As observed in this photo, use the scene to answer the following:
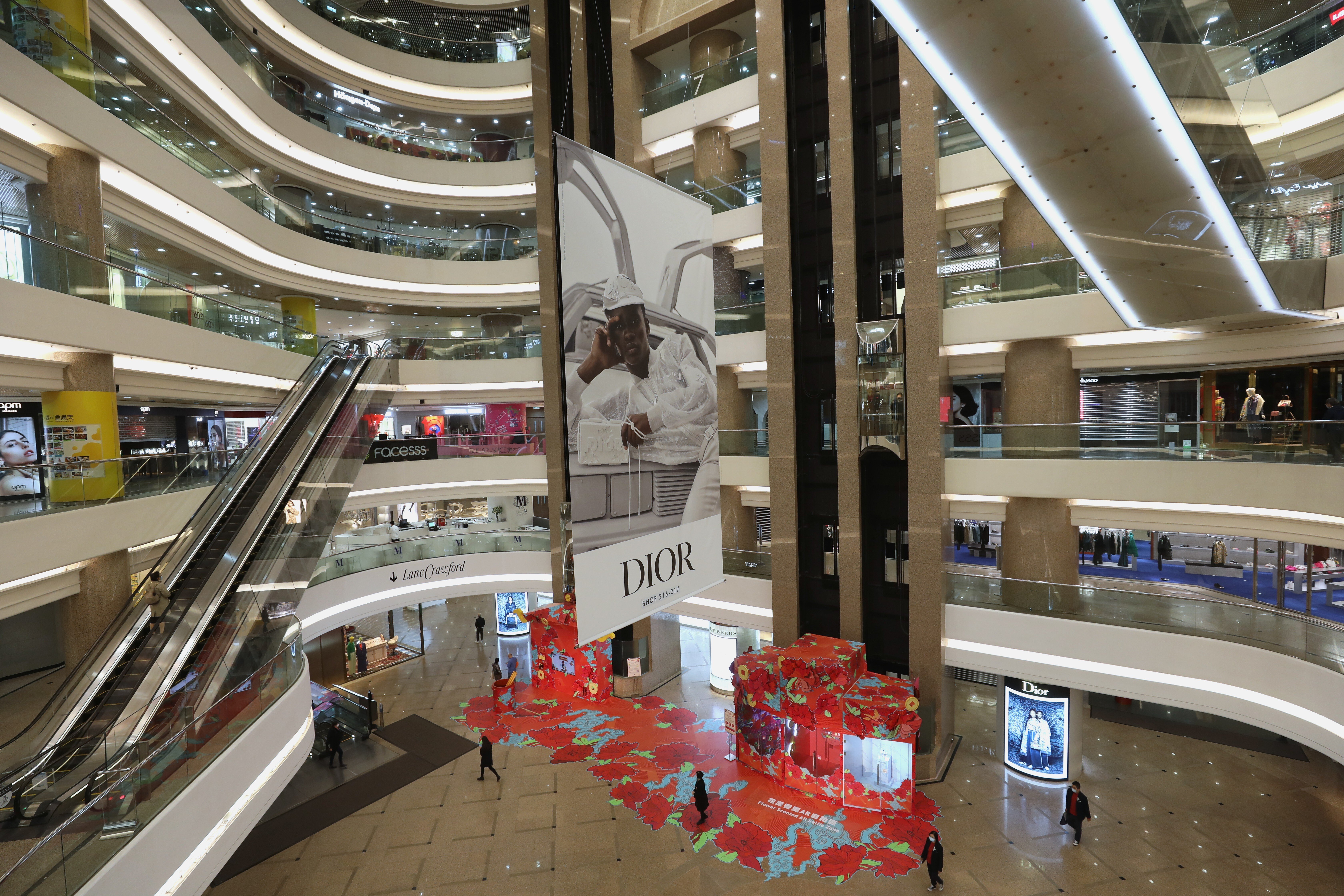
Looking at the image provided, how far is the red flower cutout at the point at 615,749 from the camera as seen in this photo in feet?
38.5

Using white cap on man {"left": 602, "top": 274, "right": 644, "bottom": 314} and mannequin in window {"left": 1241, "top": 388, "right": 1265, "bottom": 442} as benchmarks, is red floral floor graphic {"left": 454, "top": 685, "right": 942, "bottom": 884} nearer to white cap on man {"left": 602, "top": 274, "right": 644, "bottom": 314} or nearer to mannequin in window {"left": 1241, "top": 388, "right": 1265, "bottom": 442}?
mannequin in window {"left": 1241, "top": 388, "right": 1265, "bottom": 442}

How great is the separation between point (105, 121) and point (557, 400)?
9346mm

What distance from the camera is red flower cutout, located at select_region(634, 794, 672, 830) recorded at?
9.64m

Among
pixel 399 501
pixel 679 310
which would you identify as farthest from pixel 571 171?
pixel 399 501

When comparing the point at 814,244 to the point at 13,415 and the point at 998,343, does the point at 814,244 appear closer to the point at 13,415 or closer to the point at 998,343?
the point at 998,343

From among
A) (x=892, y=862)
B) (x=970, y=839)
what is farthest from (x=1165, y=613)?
(x=892, y=862)

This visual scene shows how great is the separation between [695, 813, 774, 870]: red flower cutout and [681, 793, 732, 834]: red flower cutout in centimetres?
21

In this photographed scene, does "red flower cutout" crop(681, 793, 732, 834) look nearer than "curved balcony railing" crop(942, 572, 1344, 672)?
No

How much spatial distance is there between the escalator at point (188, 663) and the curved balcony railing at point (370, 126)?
8788 millimetres

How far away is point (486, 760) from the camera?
1095 centimetres

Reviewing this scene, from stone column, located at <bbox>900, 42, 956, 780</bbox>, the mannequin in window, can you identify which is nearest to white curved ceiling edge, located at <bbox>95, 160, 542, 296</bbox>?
stone column, located at <bbox>900, 42, 956, 780</bbox>

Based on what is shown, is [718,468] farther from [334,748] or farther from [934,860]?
[334,748]

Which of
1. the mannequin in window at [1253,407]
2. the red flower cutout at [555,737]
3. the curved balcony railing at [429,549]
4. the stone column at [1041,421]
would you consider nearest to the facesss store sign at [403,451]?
the curved balcony railing at [429,549]

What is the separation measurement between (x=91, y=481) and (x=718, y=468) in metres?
7.83
